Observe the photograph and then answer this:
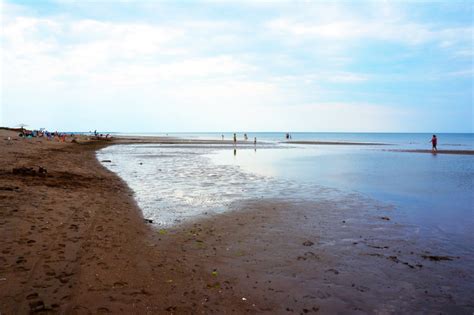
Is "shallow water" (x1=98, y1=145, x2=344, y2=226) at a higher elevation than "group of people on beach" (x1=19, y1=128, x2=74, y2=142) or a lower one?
lower

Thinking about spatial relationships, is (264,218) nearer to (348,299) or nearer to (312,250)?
(312,250)

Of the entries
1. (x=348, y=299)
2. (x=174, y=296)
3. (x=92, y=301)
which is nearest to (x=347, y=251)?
(x=348, y=299)

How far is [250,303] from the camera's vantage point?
5.62 m

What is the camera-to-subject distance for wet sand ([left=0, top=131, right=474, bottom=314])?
217 inches

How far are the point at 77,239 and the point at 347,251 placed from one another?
6.68 metres

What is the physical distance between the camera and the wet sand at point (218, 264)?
552 centimetres

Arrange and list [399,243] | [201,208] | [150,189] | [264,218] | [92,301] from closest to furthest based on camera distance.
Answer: [92,301]
[399,243]
[264,218]
[201,208]
[150,189]

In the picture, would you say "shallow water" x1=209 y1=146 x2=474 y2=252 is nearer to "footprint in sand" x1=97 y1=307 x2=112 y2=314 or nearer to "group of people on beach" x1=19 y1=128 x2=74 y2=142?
"footprint in sand" x1=97 y1=307 x2=112 y2=314

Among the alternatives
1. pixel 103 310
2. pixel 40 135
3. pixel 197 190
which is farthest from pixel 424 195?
pixel 40 135

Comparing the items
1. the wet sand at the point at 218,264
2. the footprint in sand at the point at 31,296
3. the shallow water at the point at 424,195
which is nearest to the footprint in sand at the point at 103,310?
the wet sand at the point at 218,264

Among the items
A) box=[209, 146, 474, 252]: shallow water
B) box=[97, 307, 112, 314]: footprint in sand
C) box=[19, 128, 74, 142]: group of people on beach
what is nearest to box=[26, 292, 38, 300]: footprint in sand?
box=[97, 307, 112, 314]: footprint in sand

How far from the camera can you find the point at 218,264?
7.26 meters

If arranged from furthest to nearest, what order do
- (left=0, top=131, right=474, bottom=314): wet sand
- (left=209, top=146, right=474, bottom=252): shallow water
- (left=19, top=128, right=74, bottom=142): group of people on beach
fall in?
(left=19, top=128, right=74, bottom=142): group of people on beach → (left=209, top=146, right=474, bottom=252): shallow water → (left=0, top=131, right=474, bottom=314): wet sand

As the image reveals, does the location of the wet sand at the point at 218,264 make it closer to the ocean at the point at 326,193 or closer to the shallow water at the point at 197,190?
the ocean at the point at 326,193
